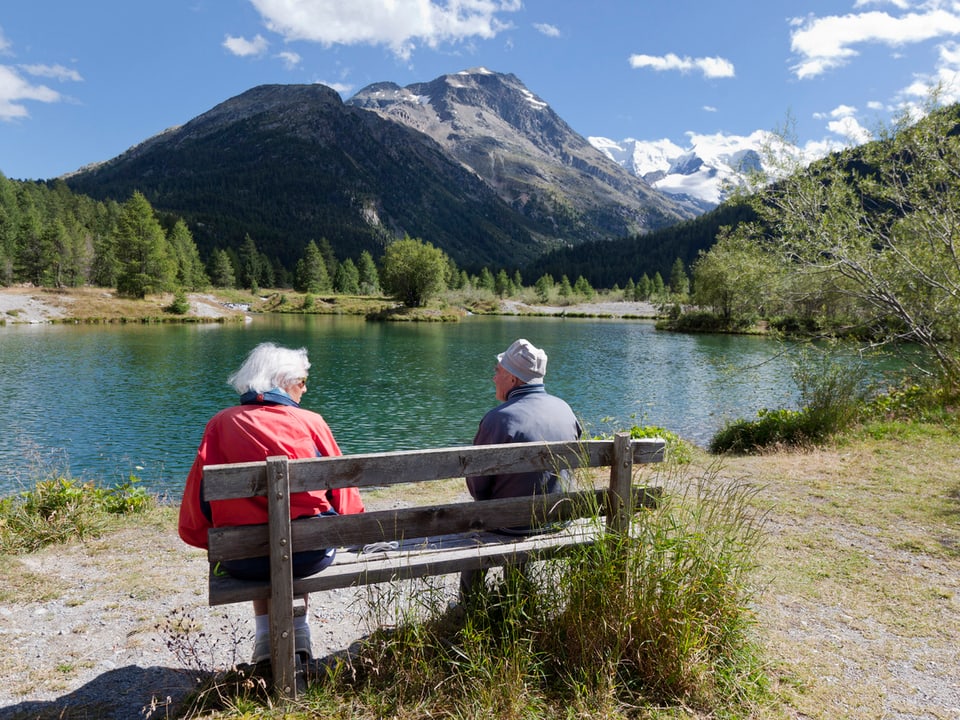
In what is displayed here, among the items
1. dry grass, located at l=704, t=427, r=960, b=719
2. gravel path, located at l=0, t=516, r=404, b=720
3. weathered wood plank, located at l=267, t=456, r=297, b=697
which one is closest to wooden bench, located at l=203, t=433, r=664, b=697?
weathered wood plank, located at l=267, t=456, r=297, b=697

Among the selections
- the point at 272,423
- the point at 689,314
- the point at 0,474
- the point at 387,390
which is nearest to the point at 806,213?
the point at 272,423

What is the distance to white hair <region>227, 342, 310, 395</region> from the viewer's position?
3.65 m

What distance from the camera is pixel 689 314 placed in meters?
79.9

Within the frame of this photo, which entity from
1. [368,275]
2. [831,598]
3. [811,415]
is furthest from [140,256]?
[831,598]

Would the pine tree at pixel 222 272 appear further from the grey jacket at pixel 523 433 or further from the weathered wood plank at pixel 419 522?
the weathered wood plank at pixel 419 522

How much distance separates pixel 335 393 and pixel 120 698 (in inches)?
969

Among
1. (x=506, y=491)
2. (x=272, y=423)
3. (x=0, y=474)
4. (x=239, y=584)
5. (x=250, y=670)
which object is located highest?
(x=272, y=423)

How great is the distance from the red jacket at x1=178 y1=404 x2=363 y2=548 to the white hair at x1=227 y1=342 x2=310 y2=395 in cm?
14

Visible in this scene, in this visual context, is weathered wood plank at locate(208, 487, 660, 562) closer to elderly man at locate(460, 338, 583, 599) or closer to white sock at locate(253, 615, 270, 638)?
elderly man at locate(460, 338, 583, 599)

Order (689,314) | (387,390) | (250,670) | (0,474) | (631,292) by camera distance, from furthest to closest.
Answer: (631,292), (689,314), (387,390), (0,474), (250,670)

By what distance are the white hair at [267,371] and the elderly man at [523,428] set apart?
4.47ft

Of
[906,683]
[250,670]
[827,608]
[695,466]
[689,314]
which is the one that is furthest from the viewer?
[689,314]

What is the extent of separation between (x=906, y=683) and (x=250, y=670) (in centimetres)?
472

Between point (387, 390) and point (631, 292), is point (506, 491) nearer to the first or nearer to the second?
point (387, 390)
